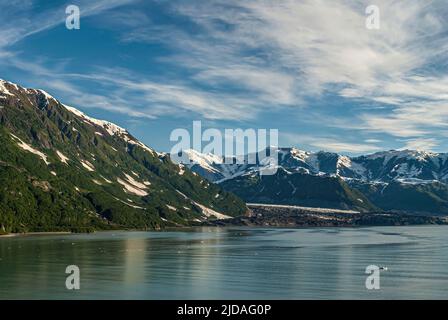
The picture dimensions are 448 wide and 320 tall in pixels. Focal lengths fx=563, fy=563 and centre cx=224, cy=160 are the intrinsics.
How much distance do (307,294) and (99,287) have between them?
41819 millimetres

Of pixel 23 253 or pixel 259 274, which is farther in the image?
pixel 23 253

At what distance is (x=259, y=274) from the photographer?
138 meters

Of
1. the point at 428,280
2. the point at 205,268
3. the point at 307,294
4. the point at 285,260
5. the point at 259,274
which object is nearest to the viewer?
the point at 307,294

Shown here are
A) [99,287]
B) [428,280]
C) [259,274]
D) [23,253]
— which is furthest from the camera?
[23,253]

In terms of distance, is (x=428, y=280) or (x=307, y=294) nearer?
(x=307, y=294)

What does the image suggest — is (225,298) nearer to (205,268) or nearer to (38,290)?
(38,290)

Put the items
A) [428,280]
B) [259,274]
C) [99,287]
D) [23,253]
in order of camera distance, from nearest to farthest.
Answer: [99,287] → [428,280] → [259,274] → [23,253]
